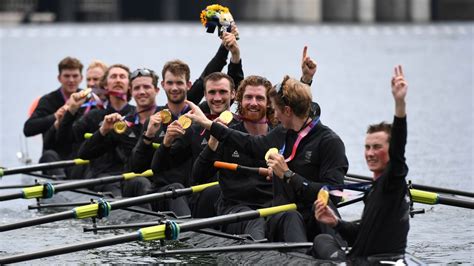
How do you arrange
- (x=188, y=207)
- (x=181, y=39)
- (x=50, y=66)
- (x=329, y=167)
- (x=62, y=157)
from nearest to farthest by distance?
(x=329, y=167), (x=188, y=207), (x=62, y=157), (x=50, y=66), (x=181, y=39)

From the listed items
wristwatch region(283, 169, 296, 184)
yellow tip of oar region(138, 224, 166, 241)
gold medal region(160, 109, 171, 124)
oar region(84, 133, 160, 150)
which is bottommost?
yellow tip of oar region(138, 224, 166, 241)

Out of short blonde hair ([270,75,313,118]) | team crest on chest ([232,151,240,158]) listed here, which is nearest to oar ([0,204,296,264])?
short blonde hair ([270,75,313,118])

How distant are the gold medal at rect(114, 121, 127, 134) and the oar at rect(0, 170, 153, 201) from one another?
46 cm

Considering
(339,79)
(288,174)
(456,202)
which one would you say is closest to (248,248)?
(288,174)

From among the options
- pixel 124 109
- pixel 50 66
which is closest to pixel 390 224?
pixel 124 109

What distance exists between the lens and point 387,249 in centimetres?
912

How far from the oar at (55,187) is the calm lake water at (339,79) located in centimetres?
47

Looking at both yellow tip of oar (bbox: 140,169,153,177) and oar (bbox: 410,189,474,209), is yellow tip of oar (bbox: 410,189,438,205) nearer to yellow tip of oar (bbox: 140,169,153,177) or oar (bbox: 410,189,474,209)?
oar (bbox: 410,189,474,209)

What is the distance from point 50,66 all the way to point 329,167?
35392 millimetres

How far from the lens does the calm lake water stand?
42.5 ft

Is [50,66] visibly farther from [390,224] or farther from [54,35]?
[390,224]

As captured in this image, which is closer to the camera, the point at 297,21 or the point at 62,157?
the point at 62,157

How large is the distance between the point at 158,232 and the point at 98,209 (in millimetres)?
1182

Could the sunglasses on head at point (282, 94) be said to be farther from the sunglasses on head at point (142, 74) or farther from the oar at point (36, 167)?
the oar at point (36, 167)
